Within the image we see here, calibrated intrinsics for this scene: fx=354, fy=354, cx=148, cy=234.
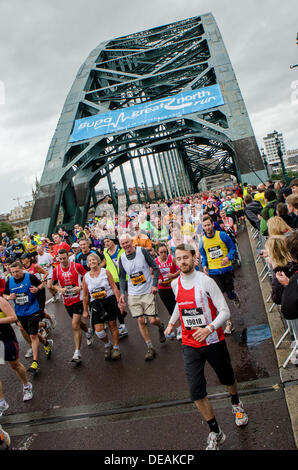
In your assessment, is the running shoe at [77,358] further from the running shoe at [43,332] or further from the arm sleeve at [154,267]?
the arm sleeve at [154,267]

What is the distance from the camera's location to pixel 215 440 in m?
3.28

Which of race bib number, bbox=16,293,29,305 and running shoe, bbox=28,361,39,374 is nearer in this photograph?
running shoe, bbox=28,361,39,374

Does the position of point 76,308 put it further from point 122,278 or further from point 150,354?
point 150,354

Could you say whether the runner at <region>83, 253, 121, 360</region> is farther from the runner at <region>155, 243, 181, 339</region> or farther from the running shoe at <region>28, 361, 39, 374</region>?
the running shoe at <region>28, 361, 39, 374</region>

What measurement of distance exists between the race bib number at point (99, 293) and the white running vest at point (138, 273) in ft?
1.59

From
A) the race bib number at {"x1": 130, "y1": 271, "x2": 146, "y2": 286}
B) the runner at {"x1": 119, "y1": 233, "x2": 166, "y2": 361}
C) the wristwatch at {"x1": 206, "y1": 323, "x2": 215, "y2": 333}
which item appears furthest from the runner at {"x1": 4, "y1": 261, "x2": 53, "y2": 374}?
the wristwatch at {"x1": 206, "y1": 323, "x2": 215, "y2": 333}

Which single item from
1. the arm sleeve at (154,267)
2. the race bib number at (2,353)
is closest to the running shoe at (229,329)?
the arm sleeve at (154,267)

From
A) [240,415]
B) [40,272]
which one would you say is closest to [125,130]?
[40,272]

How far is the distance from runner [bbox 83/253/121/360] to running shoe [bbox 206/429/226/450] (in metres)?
2.86

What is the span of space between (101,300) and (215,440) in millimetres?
3267

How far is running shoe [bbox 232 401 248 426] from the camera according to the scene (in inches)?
139

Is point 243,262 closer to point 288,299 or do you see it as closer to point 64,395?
point 64,395
